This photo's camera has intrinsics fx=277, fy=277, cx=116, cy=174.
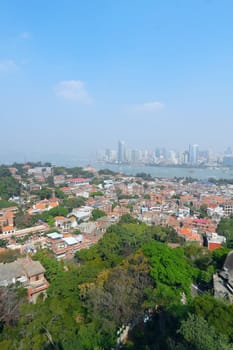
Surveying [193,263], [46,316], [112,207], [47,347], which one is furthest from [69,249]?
[112,207]

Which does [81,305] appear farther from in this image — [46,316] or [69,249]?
[69,249]

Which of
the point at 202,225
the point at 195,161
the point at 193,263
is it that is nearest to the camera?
the point at 193,263

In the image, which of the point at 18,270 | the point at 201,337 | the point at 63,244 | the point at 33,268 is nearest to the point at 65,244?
the point at 63,244

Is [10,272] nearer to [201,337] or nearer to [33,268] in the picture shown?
[33,268]

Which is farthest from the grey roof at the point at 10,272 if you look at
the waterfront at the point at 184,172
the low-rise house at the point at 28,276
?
the waterfront at the point at 184,172

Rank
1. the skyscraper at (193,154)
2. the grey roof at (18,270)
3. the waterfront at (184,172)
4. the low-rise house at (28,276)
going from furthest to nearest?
the skyscraper at (193,154)
the waterfront at (184,172)
the grey roof at (18,270)
the low-rise house at (28,276)

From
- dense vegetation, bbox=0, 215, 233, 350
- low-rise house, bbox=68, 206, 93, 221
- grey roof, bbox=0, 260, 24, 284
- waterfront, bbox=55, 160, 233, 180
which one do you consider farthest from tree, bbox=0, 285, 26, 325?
waterfront, bbox=55, 160, 233, 180

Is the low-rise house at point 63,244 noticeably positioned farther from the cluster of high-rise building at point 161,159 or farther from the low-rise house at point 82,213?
the cluster of high-rise building at point 161,159
